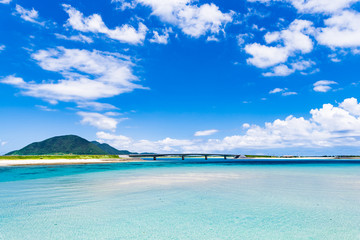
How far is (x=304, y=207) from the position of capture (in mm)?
15586

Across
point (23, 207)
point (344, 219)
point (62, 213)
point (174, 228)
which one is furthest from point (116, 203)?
point (344, 219)

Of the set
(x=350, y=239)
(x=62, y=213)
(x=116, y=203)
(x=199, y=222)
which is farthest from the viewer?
(x=116, y=203)

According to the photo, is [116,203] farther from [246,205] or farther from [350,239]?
[350,239]

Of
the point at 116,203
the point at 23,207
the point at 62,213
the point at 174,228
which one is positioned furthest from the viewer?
the point at 116,203

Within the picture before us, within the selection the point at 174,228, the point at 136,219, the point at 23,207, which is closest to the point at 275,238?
the point at 174,228

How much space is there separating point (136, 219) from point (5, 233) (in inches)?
228

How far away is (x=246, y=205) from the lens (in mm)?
16141

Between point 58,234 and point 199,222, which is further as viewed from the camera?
point 199,222

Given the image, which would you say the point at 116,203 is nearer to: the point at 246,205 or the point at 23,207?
the point at 23,207

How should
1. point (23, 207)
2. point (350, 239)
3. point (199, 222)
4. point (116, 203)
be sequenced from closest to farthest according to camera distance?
point (350, 239), point (199, 222), point (23, 207), point (116, 203)

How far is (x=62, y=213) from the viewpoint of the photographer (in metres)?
13.7

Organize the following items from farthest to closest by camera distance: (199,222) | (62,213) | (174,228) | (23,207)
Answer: (23,207) → (62,213) → (199,222) → (174,228)

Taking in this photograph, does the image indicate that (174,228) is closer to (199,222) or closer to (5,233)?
(199,222)

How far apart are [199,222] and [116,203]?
7.08 metres
